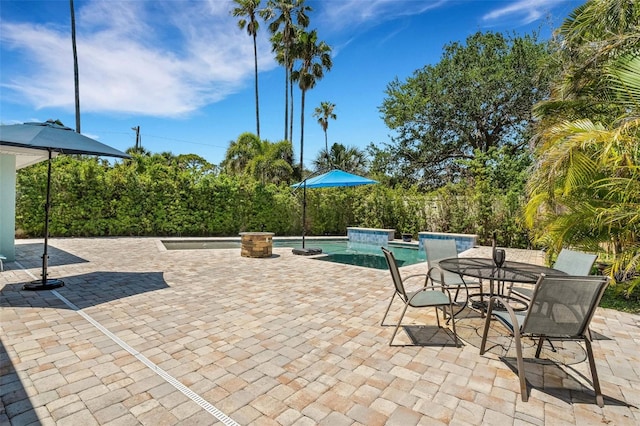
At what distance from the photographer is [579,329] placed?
2.66 metres

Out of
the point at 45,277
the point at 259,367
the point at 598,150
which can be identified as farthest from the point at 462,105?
the point at 45,277

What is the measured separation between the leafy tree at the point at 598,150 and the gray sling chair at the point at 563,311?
284 centimetres

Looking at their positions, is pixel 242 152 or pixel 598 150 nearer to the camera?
pixel 598 150

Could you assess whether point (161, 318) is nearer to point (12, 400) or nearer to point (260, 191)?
point (12, 400)

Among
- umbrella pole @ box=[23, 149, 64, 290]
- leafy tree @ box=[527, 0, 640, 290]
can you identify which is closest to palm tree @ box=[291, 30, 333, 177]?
leafy tree @ box=[527, 0, 640, 290]

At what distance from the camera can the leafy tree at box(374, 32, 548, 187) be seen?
1942 cm

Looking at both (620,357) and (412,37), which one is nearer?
(620,357)

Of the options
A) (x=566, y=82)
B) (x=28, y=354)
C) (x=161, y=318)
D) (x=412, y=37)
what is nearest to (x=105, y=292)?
(x=161, y=318)

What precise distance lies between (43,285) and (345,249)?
31.8 feet

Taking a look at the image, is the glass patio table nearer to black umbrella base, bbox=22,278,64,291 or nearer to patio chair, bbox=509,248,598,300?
patio chair, bbox=509,248,598,300

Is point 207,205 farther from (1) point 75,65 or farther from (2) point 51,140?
(1) point 75,65

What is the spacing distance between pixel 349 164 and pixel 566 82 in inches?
960

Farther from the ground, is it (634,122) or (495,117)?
(495,117)

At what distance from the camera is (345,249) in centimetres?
1330
